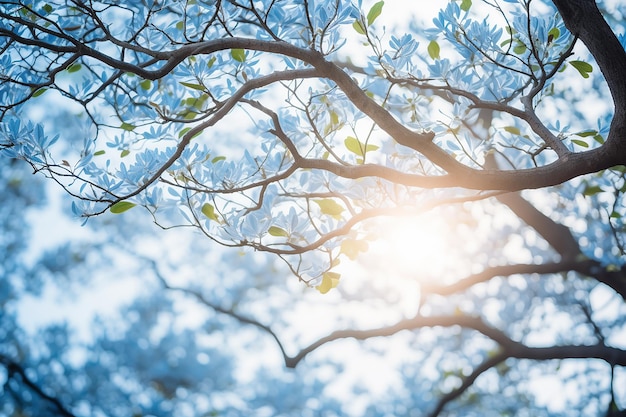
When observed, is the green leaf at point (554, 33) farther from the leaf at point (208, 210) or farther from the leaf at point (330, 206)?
the leaf at point (208, 210)

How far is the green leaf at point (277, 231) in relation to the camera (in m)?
1.92

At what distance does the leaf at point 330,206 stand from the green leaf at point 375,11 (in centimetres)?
57

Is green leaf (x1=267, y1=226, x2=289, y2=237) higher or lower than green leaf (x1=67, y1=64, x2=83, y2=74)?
below

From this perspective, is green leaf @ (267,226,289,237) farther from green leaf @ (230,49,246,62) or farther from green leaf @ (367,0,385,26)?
green leaf @ (367,0,385,26)

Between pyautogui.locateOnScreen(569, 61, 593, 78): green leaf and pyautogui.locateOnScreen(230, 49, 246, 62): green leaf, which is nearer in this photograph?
pyautogui.locateOnScreen(569, 61, 593, 78): green leaf

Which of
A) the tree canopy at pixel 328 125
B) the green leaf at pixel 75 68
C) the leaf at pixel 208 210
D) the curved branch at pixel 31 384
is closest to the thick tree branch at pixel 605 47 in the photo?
the tree canopy at pixel 328 125

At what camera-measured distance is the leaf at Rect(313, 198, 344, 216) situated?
1.97 metres

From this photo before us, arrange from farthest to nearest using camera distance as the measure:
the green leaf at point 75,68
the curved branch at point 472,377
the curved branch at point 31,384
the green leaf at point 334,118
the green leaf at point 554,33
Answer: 1. the curved branch at point 31,384
2. the curved branch at point 472,377
3. the green leaf at point 75,68
4. the green leaf at point 334,118
5. the green leaf at point 554,33

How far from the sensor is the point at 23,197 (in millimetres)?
7781

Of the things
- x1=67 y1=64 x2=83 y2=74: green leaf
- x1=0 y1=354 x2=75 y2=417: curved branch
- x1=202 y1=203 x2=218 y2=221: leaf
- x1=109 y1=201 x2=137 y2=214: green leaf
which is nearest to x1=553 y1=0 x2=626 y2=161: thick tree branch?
x1=202 y1=203 x2=218 y2=221: leaf

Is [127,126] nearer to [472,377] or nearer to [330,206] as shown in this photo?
[330,206]

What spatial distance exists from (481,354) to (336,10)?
5.31 meters

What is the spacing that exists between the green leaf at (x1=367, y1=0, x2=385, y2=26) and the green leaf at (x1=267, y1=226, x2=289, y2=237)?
2.23 feet

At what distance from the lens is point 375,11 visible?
176cm
